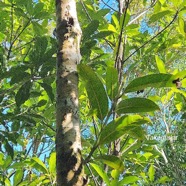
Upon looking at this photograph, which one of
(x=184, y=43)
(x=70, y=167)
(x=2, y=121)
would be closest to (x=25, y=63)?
(x=2, y=121)

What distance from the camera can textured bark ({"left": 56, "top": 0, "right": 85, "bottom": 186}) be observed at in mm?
821

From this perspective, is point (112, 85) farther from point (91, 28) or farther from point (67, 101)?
point (91, 28)

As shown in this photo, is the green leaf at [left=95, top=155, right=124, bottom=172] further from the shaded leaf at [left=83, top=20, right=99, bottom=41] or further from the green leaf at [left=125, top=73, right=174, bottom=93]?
the shaded leaf at [left=83, top=20, right=99, bottom=41]

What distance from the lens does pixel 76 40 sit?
109 cm

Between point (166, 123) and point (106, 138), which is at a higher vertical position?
point (166, 123)

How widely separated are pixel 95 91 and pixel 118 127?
12 cm

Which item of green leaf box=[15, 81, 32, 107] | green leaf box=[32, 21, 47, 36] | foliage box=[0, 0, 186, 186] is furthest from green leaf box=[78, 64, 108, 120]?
green leaf box=[32, 21, 47, 36]

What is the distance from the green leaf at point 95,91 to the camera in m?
0.99

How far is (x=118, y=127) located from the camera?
97 cm

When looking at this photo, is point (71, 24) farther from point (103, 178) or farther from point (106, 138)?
point (103, 178)

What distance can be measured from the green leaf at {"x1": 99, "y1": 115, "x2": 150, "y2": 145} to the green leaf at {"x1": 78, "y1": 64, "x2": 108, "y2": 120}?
0.06 metres

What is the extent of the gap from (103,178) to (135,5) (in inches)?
226

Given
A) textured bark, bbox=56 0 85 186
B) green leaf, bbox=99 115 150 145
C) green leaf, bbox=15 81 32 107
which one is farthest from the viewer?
green leaf, bbox=15 81 32 107

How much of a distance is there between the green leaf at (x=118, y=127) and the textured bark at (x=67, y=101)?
3.7 inches
